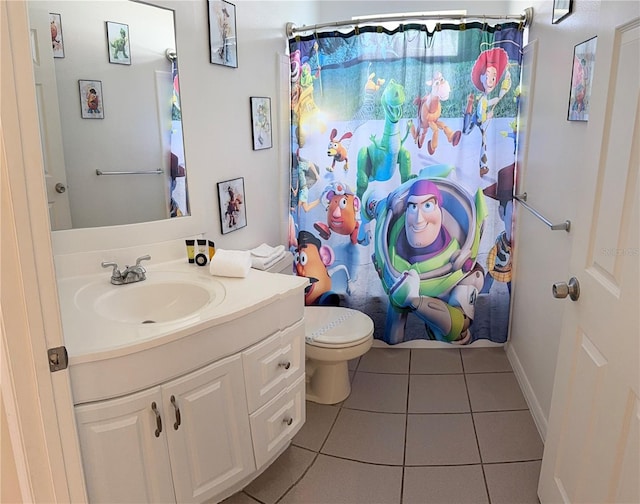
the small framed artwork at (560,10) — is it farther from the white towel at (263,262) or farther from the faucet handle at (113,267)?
the faucet handle at (113,267)

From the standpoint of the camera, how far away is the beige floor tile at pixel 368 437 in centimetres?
214

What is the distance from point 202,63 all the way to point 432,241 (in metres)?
1.49

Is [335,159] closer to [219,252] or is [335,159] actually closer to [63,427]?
[219,252]

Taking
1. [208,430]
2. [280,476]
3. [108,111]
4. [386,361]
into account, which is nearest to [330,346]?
[280,476]

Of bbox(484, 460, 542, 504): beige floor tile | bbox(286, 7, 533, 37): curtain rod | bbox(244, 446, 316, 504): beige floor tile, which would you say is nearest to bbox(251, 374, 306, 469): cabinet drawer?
bbox(244, 446, 316, 504): beige floor tile

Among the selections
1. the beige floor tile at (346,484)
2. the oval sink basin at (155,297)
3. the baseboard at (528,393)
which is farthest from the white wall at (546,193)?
the oval sink basin at (155,297)

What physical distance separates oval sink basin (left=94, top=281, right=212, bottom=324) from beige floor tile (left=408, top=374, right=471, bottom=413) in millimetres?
1234

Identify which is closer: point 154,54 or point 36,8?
point 36,8

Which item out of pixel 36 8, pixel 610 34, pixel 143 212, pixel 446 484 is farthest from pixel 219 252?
pixel 610 34

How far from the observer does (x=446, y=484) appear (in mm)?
1963

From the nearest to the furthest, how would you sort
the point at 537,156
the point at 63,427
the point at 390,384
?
the point at 63,427 < the point at 537,156 < the point at 390,384

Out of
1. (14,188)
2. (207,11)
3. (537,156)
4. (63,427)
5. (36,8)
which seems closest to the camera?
(14,188)

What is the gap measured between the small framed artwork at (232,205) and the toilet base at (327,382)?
773 mm

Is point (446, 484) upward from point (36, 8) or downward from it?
downward
